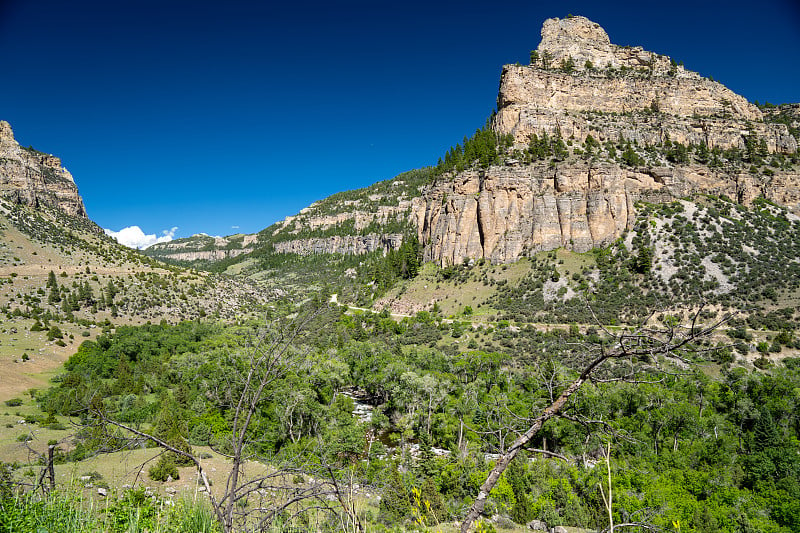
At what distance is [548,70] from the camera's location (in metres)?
80.8

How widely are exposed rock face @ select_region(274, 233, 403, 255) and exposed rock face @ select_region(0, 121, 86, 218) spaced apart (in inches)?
3278

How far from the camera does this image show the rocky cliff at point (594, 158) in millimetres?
64062

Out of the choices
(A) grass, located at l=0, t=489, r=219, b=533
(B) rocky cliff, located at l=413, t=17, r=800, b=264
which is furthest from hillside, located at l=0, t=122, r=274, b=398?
(B) rocky cliff, located at l=413, t=17, r=800, b=264

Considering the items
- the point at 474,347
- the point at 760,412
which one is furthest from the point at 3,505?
the point at 474,347

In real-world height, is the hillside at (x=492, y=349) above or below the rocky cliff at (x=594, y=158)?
below

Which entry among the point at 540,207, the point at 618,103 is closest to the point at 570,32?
the point at 618,103

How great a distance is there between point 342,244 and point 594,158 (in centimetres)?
11457

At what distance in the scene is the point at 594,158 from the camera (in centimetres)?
6569

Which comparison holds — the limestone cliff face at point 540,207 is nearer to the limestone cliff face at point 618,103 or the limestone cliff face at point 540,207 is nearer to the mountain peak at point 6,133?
the limestone cliff face at point 618,103

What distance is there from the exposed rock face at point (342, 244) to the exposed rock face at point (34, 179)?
273 ft

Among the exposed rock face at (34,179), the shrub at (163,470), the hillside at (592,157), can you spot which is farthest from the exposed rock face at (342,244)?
the shrub at (163,470)

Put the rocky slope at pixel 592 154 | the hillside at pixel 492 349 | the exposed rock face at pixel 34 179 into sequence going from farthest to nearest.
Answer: the exposed rock face at pixel 34 179
the rocky slope at pixel 592 154
the hillside at pixel 492 349

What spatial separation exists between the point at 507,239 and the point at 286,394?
4787cm

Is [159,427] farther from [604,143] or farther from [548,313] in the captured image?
[604,143]
